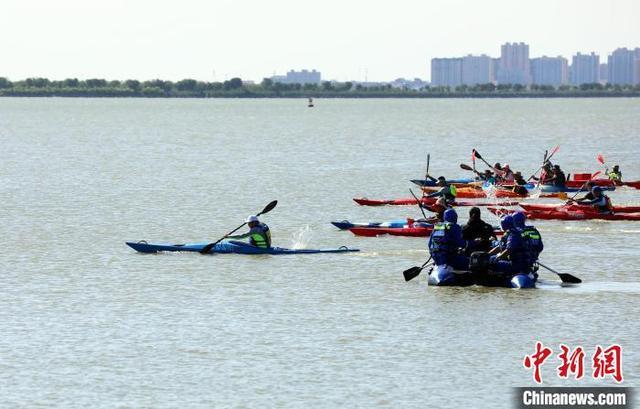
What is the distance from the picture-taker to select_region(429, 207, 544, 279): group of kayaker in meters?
35.0

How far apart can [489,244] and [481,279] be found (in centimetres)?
98

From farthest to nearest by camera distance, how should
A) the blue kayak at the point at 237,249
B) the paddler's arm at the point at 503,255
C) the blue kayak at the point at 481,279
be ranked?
the blue kayak at the point at 237,249 → the blue kayak at the point at 481,279 → the paddler's arm at the point at 503,255

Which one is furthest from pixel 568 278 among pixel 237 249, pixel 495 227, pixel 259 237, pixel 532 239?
pixel 237 249

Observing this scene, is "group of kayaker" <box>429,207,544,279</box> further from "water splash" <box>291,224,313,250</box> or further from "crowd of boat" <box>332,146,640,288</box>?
"water splash" <box>291,224,313,250</box>

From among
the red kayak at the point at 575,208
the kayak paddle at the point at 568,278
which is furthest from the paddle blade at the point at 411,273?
the red kayak at the point at 575,208

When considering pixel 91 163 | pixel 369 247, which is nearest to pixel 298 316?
pixel 369 247

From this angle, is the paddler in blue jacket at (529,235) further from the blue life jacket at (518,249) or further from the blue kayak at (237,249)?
the blue kayak at (237,249)

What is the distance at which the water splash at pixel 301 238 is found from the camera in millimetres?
48206

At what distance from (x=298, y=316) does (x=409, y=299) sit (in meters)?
3.21

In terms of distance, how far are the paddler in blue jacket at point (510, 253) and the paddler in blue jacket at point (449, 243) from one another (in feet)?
2.54

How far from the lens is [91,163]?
101 metres

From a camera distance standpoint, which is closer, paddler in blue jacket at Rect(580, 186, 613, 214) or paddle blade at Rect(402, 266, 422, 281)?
paddle blade at Rect(402, 266, 422, 281)

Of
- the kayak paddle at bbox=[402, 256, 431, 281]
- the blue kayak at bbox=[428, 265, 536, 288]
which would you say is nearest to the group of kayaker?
the blue kayak at bbox=[428, 265, 536, 288]

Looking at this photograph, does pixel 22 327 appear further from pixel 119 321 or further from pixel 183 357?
pixel 183 357
